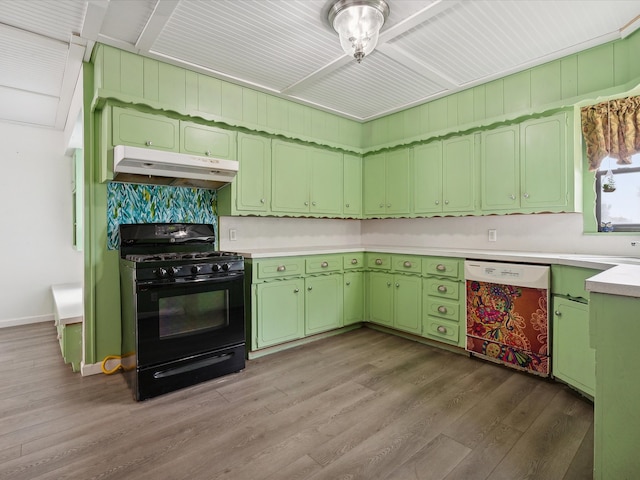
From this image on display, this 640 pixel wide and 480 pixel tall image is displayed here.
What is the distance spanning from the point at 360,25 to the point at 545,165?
1.97 meters

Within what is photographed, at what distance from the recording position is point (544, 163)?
9.53ft

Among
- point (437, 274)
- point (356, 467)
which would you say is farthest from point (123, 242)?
point (437, 274)

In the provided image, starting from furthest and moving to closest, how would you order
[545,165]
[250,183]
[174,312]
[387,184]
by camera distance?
1. [387,184]
2. [250,183]
3. [545,165]
4. [174,312]

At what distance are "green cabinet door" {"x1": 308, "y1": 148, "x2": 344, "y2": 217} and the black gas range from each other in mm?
1400

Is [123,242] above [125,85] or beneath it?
beneath

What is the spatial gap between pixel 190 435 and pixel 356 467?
3.13 feet

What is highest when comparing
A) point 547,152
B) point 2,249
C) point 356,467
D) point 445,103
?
point 445,103

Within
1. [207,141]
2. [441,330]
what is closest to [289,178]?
[207,141]

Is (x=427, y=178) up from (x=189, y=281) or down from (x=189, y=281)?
up

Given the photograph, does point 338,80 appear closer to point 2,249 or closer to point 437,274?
point 437,274

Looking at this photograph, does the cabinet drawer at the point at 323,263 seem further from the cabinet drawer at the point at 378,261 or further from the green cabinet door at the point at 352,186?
the green cabinet door at the point at 352,186

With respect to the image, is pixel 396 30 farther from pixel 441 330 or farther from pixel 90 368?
pixel 90 368

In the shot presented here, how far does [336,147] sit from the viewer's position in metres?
4.04

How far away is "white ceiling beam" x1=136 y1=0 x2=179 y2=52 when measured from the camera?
2.13m
